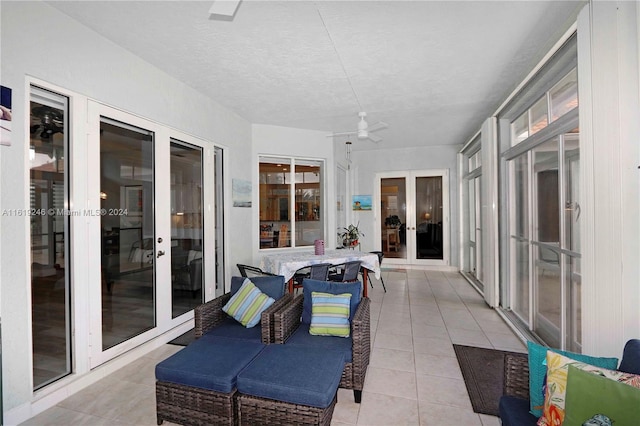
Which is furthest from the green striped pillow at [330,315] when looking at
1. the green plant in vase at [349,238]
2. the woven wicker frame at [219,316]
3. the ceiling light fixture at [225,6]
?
the green plant in vase at [349,238]

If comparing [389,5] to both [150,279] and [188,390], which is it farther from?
[150,279]

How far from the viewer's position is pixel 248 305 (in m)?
2.85

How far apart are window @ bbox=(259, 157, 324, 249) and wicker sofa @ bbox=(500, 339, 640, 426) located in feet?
14.6

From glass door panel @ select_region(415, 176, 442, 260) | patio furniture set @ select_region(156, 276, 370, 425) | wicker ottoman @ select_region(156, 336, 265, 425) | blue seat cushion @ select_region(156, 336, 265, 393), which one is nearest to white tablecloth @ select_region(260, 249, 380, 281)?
patio furniture set @ select_region(156, 276, 370, 425)

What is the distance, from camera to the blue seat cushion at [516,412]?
1501 mm

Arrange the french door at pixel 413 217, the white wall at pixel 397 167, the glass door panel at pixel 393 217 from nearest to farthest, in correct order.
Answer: the white wall at pixel 397 167 < the french door at pixel 413 217 < the glass door panel at pixel 393 217

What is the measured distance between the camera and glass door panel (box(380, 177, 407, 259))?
7.85 m

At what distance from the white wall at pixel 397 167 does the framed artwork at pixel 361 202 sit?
0.34ft

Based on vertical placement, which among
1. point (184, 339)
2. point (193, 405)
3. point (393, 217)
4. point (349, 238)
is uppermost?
point (393, 217)

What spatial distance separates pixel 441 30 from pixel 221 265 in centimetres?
399

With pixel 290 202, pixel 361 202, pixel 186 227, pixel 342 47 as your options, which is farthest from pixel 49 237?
pixel 361 202

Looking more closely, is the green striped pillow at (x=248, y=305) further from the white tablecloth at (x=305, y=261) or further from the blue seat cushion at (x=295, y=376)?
the white tablecloth at (x=305, y=261)

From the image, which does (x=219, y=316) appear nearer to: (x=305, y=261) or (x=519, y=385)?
(x=305, y=261)

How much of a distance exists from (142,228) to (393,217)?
19.5ft
